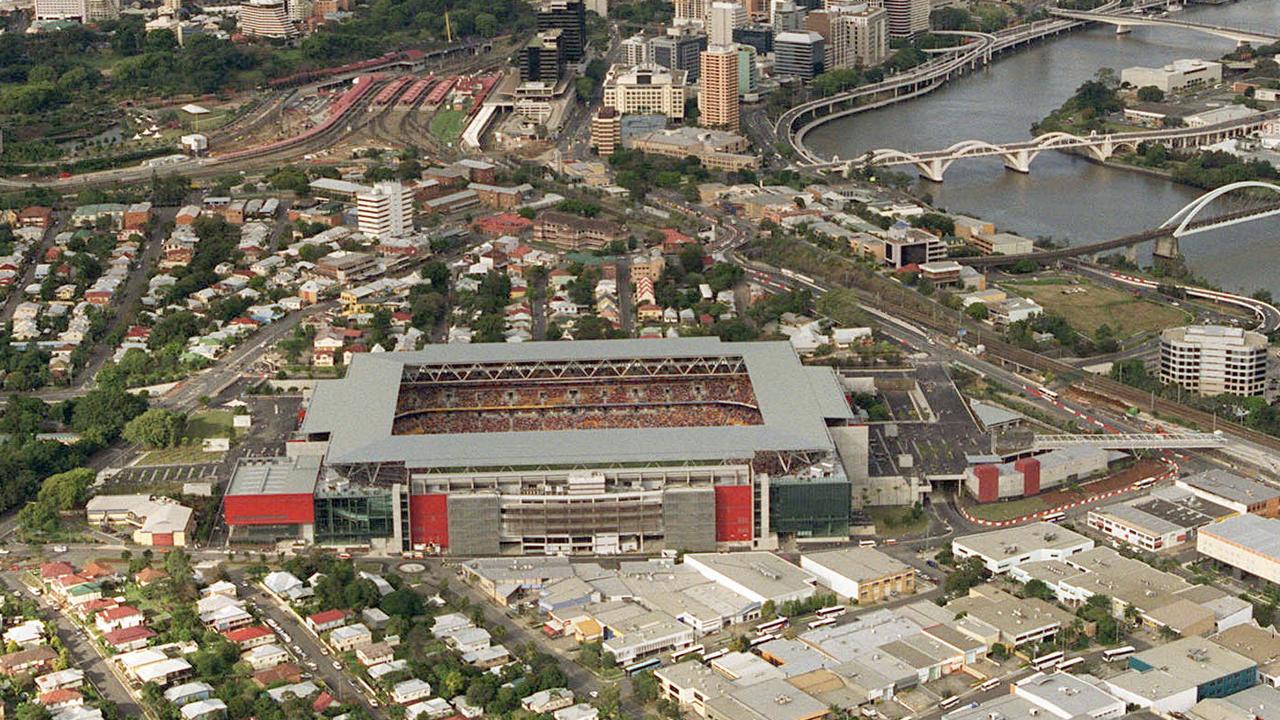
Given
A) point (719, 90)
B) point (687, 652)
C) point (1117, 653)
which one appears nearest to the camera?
point (1117, 653)

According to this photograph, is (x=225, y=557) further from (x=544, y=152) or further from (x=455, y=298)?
(x=544, y=152)

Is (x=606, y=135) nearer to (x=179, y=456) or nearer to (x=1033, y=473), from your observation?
(x=179, y=456)

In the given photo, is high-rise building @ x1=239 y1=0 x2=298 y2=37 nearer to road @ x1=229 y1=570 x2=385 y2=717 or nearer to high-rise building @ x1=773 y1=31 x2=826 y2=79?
high-rise building @ x1=773 y1=31 x2=826 y2=79

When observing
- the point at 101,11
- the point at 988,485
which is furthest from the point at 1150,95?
the point at 101,11

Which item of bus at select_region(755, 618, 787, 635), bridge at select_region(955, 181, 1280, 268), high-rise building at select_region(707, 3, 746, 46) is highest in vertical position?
high-rise building at select_region(707, 3, 746, 46)

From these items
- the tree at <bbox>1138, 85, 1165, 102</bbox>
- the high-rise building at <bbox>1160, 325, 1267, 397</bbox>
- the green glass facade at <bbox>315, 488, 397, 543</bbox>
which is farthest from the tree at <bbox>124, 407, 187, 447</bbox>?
the tree at <bbox>1138, 85, 1165, 102</bbox>

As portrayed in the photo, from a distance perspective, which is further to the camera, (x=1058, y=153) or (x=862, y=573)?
(x=1058, y=153)

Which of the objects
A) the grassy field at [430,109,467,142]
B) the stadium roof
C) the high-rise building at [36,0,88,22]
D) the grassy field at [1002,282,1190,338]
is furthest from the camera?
the high-rise building at [36,0,88,22]
